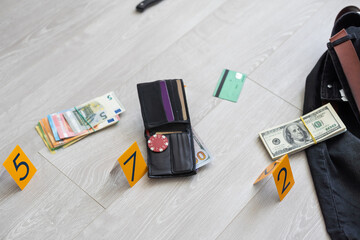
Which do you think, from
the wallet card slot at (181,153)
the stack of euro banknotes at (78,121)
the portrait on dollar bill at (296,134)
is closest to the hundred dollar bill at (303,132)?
the portrait on dollar bill at (296,134)

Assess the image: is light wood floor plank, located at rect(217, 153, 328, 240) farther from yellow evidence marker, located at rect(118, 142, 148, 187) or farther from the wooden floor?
yellow evidence marker, located at rect(118, 142, 148, 187)

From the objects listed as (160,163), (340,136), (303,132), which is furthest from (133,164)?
(340,136)

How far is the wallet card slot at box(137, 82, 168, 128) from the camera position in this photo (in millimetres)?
1344

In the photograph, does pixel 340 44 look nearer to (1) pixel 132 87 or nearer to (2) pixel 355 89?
(2) pixel 355 89

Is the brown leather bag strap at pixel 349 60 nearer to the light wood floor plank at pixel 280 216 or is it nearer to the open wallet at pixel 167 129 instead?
the light wood floor plank at pixel 280 216

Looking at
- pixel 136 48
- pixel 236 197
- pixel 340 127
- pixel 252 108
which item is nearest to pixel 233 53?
pixel 252 108

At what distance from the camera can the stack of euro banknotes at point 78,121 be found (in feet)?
4.53

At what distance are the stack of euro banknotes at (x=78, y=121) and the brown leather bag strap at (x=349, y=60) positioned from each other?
31.4 inches

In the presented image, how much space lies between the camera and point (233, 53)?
161cm

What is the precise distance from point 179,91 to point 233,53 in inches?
14.2

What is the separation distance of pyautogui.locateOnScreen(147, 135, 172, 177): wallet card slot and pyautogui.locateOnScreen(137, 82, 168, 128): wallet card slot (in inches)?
4.0

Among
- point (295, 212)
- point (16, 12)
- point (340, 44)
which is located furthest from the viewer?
point (16, 12)

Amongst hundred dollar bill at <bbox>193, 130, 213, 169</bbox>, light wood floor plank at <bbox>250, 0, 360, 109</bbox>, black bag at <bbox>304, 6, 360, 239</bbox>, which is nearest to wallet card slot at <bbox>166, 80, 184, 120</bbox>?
hundred dollar bill at <bbox>193, 130, 213, 169</bbox>

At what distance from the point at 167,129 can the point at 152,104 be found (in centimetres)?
10
